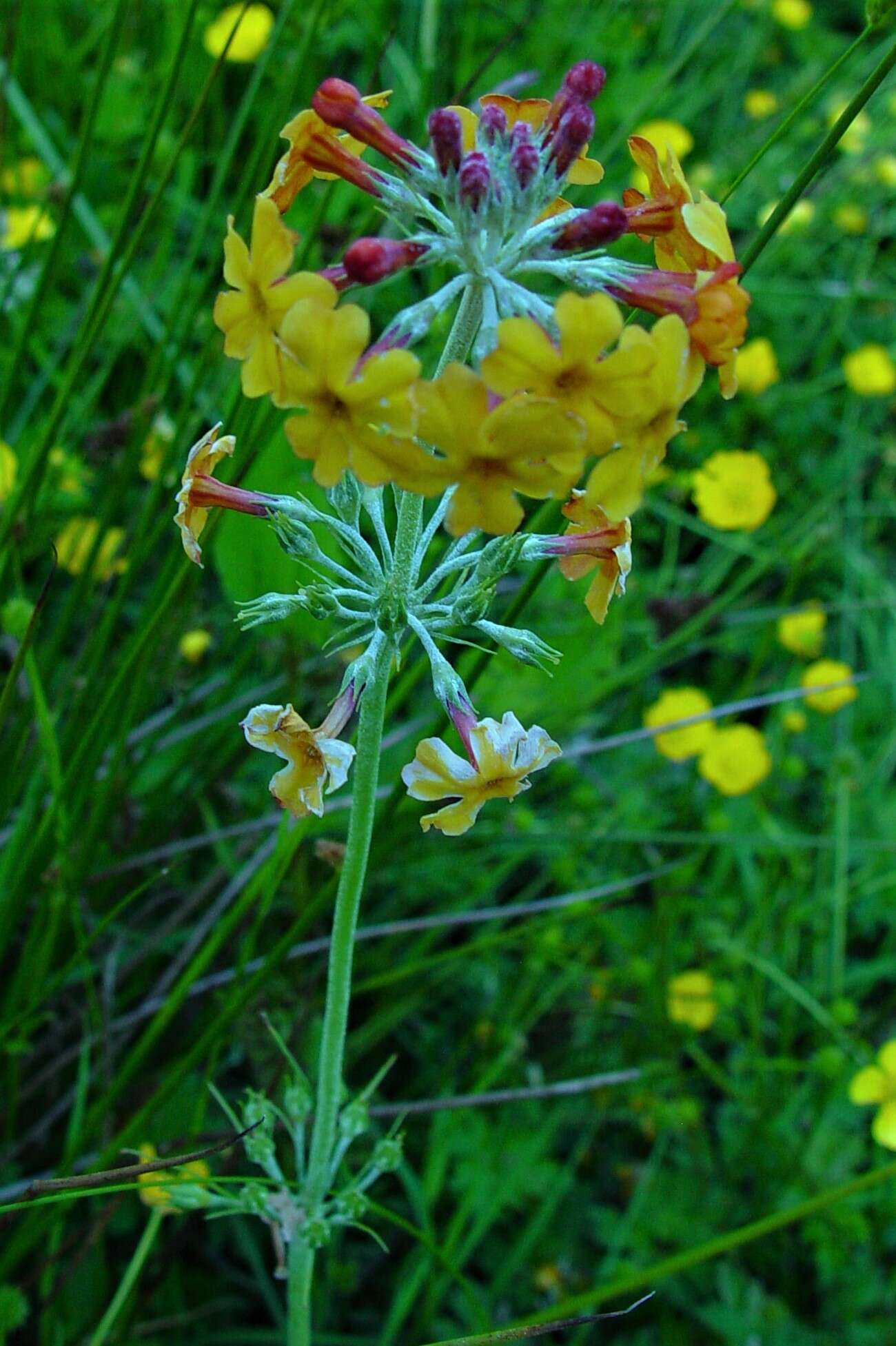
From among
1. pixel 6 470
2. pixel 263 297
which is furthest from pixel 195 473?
pixel 6 470

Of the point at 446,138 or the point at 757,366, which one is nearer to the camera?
the point at 446,138

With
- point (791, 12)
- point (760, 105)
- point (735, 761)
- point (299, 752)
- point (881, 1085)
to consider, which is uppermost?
point (791, 12)

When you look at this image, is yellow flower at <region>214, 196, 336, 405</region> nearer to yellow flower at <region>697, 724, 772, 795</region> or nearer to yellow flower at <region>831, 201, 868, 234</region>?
yellow flower at <region>697, 724, 772, 795</region>

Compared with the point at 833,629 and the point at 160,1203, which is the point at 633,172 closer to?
the point at 833,629

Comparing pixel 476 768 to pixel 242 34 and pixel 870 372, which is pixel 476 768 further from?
pixel 242 34

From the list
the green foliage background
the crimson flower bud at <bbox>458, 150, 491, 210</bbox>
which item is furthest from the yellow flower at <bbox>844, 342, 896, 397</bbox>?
the crimson flower bud at <bbox>458, 150, 491, 210</bbox>

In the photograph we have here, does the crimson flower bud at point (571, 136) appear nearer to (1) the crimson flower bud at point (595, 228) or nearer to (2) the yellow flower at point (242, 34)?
(1) the crimson flower bud at point (595, 228)
